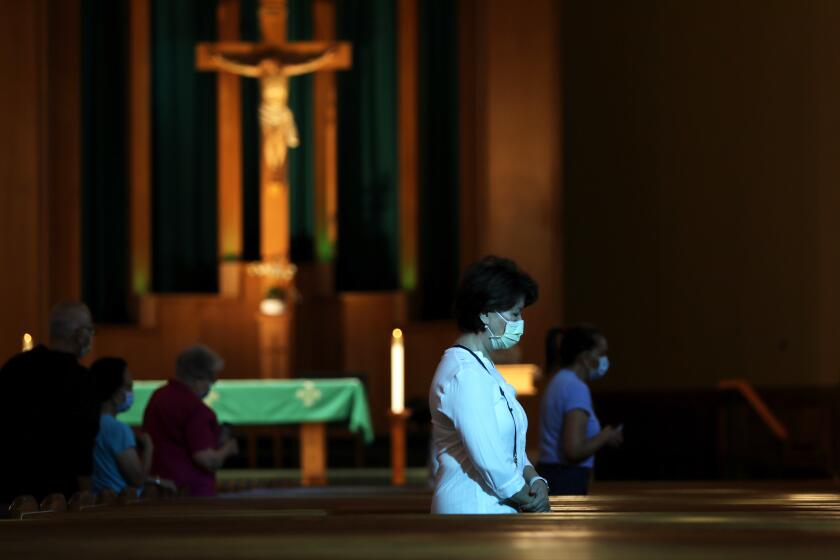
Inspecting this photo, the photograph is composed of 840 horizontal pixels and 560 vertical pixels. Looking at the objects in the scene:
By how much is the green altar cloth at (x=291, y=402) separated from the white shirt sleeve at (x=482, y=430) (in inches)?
225

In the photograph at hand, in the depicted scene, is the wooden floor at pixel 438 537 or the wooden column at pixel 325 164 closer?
the wooden floor at pixel 438 537

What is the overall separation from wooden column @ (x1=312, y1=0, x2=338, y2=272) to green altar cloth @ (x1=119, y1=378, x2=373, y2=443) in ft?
10.7

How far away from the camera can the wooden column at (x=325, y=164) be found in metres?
12.2

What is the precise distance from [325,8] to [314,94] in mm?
719

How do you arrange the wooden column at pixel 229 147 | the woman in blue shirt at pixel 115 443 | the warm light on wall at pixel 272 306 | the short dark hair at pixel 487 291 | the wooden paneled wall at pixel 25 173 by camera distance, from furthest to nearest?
the wooden column at pixel 229 147
the warm light on wall at pixel 272 306
the wooden paneled wall at pixel 25 173
the woman in blue shirt at pixel 115 443
the short dark hair at pixel 487 291

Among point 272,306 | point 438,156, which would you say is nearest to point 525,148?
point 438,156

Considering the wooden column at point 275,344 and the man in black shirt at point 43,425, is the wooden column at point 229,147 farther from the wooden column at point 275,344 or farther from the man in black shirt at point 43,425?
the man in black shirt at point 43,425

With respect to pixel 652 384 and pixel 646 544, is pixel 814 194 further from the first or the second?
pixel 646 544

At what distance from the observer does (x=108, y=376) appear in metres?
5.46

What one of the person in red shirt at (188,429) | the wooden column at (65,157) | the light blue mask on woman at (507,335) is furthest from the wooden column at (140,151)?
the light blue mask on woman at (507,335)

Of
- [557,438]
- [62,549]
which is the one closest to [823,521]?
[62,549]

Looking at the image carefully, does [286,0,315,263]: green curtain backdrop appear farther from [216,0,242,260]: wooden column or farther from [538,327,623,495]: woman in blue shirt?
[538,327,623,495]: woman in blue shirt

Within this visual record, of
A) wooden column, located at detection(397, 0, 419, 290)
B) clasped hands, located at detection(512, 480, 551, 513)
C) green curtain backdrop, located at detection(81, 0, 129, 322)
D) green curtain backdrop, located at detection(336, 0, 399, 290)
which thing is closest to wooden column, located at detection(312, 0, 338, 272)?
green curtain backdrop, located at detection(336, 0, 399, 290)

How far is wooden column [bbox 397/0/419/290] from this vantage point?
12.1m
